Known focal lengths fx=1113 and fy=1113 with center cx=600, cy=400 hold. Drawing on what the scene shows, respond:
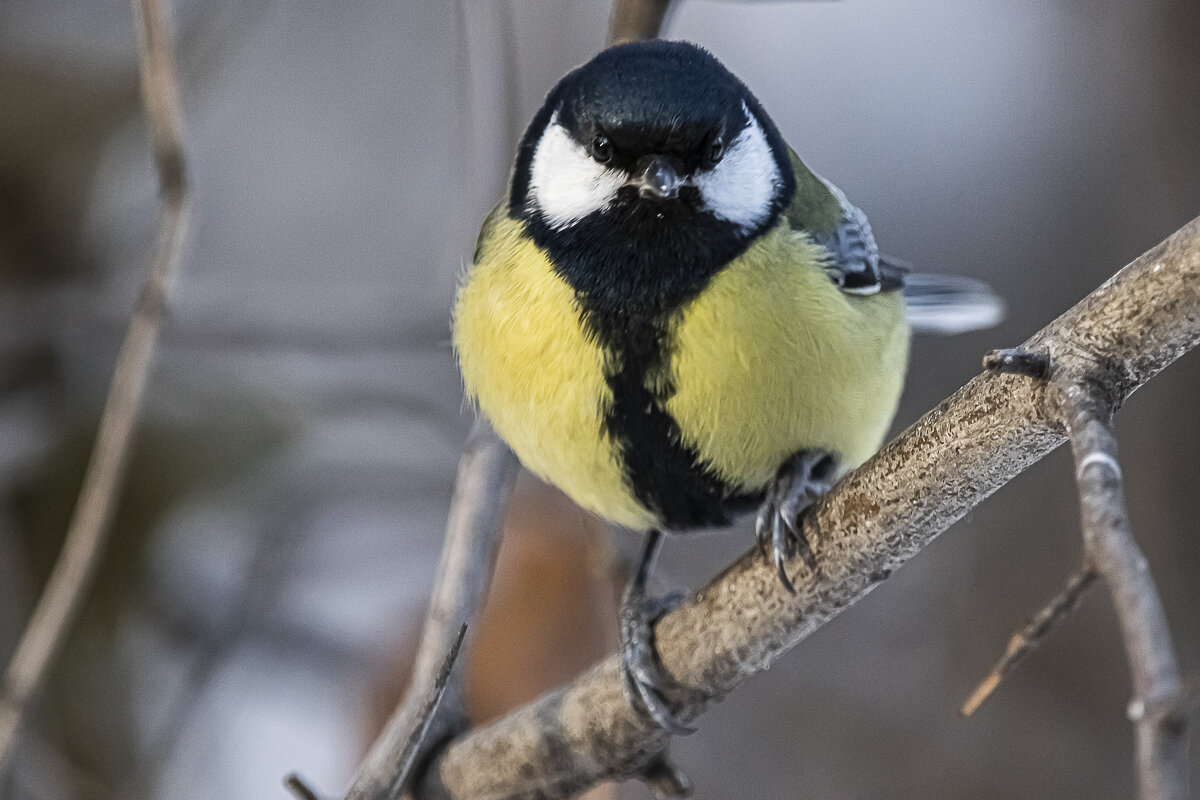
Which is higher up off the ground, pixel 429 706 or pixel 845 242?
pixel 845 242

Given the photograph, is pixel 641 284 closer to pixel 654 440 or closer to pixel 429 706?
pixel 654 440

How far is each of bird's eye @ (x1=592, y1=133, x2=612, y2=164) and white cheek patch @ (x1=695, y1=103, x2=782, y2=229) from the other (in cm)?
7

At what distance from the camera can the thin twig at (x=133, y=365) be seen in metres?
0.90

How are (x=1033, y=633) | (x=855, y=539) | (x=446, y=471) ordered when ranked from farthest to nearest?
(x=446, y=471)
(x=855, y=539)
(x=1033, y=633)

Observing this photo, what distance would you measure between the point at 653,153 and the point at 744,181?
0.09 m

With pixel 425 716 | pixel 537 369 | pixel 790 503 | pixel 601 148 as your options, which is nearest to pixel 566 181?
pixel 601 148

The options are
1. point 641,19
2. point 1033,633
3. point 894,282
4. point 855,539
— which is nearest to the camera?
point 1033,633

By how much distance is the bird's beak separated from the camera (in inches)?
30.9

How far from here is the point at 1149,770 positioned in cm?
32

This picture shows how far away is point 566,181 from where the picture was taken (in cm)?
86

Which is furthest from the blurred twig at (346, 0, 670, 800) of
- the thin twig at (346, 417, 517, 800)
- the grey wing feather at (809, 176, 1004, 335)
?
the grey wing feather at (809, 176, 1004, 335)

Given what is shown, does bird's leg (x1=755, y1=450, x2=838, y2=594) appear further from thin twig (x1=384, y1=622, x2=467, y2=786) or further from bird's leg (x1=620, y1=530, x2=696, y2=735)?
thin twig (x1=384, y1=622, x2=467, y2=786)

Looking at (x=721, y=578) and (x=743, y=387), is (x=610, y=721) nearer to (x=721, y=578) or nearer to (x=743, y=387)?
(x=721, y=578)

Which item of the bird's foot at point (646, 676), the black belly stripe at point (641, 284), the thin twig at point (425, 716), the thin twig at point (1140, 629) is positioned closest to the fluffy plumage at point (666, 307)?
the black belly stripe at point (641, 284)
